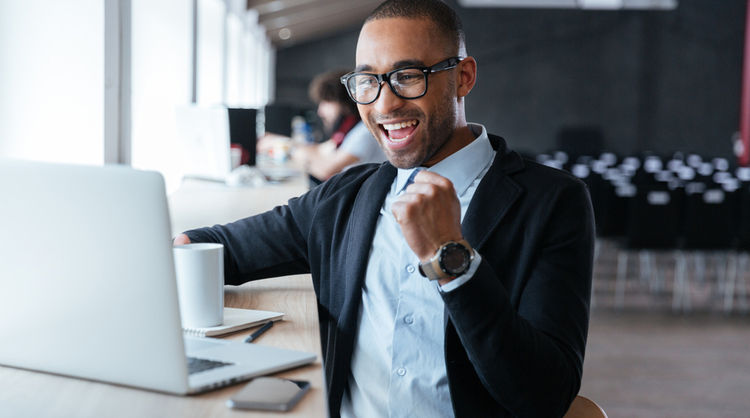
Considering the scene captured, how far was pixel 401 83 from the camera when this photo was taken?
4.23 ft

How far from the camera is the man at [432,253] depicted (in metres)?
1.00

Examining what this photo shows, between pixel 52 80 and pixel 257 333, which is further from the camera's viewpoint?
pixel 52 80

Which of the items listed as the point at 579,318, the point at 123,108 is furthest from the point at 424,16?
the point at 123,108

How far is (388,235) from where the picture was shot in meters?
1.33

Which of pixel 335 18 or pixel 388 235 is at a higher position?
pixel 335 18

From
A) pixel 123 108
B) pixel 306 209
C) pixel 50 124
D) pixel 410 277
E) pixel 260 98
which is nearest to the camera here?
pixel 410 277

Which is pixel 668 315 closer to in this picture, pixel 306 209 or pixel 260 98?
pixel 306 209

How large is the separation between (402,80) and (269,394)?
27.3 inches

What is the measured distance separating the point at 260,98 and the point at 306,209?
11152 millimetres

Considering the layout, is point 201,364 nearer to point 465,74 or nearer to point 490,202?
point 490,202

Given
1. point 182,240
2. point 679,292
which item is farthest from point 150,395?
point 679,292

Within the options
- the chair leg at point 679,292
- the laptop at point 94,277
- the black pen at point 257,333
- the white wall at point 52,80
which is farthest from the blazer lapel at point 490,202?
the chair leg at point 679,292

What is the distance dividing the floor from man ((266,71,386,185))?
70.3 inches

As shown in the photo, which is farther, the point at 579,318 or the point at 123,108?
the point at 123,108
